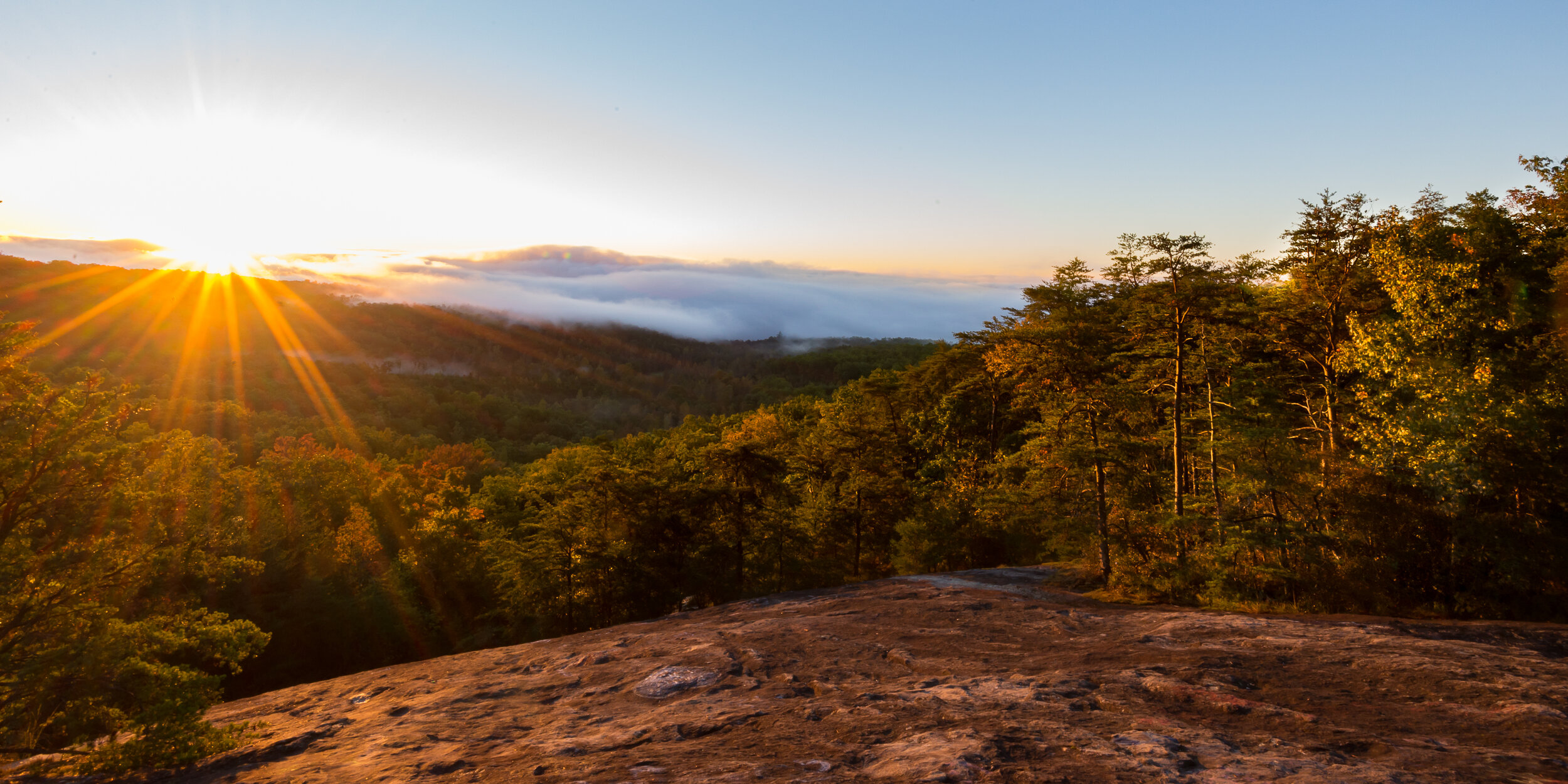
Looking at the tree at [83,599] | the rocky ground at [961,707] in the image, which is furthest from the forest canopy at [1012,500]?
the rocky ground at [961,707]

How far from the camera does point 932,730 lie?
9375 mm

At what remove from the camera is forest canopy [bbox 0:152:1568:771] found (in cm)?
1183

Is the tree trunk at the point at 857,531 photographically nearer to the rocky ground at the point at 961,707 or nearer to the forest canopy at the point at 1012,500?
the forest canopy at the point at 1012,500

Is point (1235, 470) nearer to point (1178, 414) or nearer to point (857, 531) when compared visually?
point (1178, 414)

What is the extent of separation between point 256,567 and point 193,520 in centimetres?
229

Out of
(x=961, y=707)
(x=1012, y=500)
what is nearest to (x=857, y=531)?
(x=1012, y=500)

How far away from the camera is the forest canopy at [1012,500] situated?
11.8m

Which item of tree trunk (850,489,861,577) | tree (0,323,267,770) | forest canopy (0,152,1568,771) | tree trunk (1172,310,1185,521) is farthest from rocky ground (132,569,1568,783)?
tree trunk (850,489,861,577)

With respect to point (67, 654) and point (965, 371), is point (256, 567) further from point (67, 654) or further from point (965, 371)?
point (965, 371)

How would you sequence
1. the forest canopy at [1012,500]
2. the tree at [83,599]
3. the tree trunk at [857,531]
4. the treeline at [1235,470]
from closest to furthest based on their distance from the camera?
the tree at [83,599] < the forest canopy at [1012,500] < the treeline at [1235,470] < the tree trunk at [857,531]

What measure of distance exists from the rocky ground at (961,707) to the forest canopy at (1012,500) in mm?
3192

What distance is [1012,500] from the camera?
25.0 metres

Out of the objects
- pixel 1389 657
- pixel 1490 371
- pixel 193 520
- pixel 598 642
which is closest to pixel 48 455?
pixel 193 520

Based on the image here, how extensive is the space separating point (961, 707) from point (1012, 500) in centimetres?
1558
